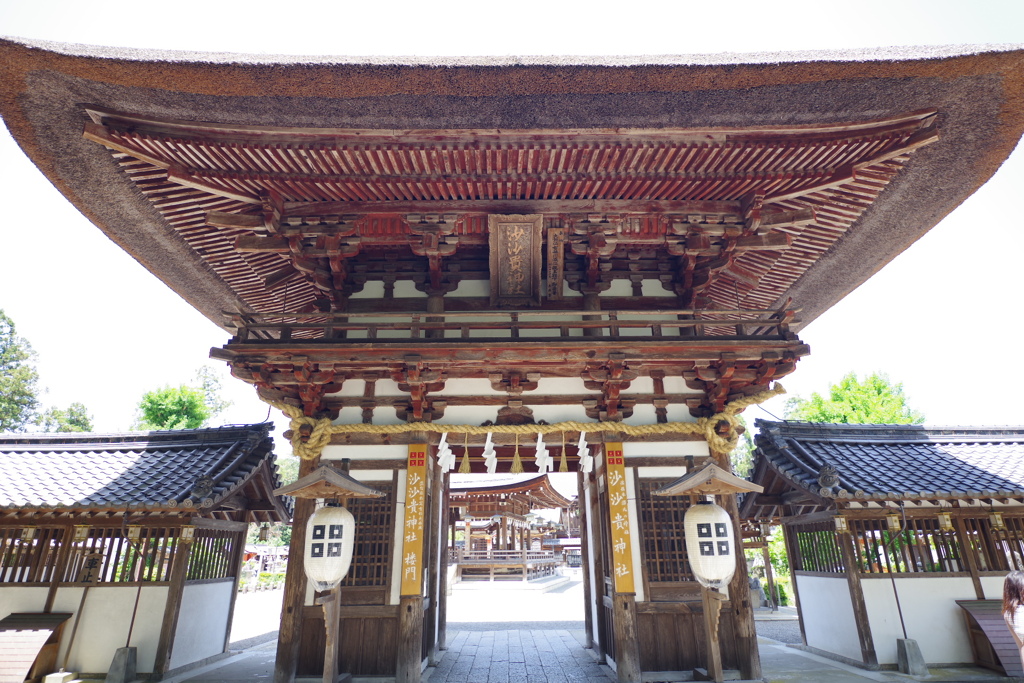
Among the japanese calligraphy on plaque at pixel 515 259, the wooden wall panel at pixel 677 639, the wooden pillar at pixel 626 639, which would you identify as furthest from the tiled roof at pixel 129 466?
the wooden wall panel at pixel 677 639

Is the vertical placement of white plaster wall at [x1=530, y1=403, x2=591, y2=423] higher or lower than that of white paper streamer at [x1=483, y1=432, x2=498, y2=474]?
higher

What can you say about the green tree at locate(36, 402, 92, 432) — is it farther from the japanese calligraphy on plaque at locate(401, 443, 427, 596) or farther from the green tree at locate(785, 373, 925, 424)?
the green tree at locate(785, 373, 925, 424)

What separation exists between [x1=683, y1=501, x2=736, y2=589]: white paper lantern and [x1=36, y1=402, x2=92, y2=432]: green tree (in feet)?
130

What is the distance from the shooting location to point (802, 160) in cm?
552

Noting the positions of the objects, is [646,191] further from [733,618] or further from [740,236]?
[733,618]

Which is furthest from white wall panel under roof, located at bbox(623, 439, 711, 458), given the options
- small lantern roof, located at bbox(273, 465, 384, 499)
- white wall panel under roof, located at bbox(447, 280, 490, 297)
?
small lantern roof, located at bbox(273, 465, 384, 499)

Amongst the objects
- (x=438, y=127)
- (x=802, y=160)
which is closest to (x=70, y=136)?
(x=438, y=127)

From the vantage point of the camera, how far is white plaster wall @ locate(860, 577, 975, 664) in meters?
7.33

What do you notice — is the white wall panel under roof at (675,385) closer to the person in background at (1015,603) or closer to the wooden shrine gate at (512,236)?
the wooden shrine gate at (512,236)

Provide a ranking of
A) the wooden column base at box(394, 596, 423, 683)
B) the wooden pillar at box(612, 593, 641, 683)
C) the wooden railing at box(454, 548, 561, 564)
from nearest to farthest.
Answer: the wooden column base at box(394, 596, 423, 683)
the wooden pillar at box(612, 593, 641, 683)
the wooden railing at box(454, 548, 561, 564)

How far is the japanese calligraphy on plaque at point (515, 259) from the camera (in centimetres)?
602

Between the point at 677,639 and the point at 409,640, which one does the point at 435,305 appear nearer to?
the point at 409,640

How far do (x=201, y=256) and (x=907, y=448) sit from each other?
38.4ft

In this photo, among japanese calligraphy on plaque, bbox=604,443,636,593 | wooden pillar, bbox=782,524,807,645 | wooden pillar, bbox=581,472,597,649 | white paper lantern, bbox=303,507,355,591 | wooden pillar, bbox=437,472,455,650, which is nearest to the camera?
white paper lantern, bbox=303,507,355,591
